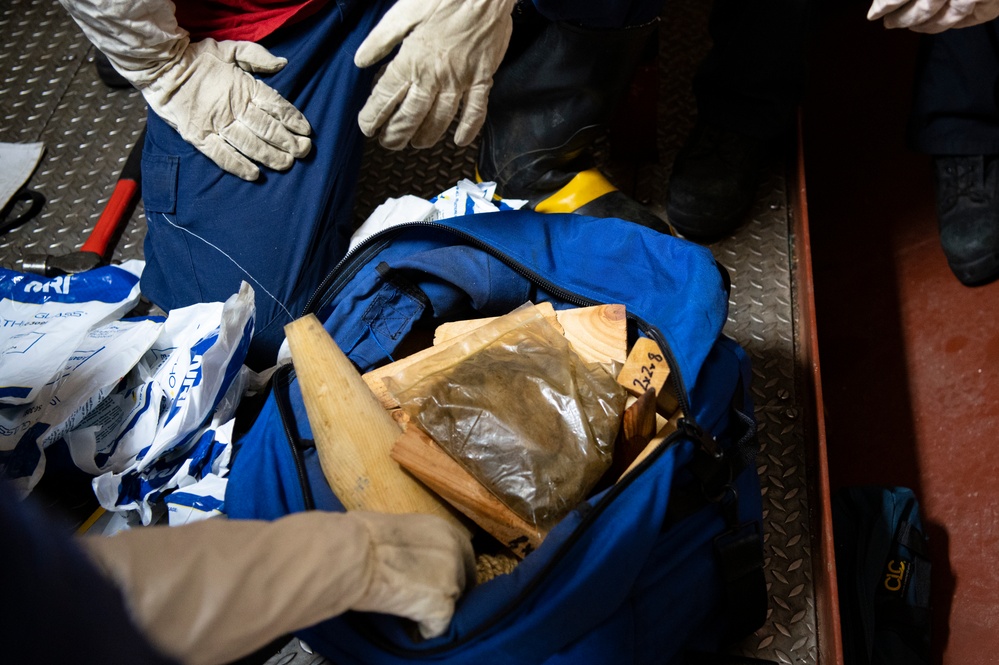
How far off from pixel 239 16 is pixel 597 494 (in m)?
0.89

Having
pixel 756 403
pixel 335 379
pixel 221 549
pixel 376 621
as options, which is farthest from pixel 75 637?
pixel 756 403

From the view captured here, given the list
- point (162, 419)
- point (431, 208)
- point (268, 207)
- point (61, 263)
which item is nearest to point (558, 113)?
point (431, 208)

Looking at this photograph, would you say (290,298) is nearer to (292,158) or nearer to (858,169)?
(292,158)

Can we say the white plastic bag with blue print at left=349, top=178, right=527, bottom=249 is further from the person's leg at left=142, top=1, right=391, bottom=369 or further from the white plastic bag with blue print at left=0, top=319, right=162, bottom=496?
the white plastic bag with blue print at left=0, top=319, right=162, bottom=496

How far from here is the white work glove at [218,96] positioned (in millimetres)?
1045

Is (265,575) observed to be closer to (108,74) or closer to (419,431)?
(419,431)

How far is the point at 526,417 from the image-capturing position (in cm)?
→ 78

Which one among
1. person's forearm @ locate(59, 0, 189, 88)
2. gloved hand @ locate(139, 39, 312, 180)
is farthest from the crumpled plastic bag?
person's forearm @ locate(59, 0, 189, 88)

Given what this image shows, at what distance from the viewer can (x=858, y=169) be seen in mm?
1549

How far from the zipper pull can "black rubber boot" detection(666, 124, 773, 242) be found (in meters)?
0.58

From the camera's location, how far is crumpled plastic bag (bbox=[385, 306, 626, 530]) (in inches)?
29.5

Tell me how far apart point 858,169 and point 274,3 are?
114 centimetres

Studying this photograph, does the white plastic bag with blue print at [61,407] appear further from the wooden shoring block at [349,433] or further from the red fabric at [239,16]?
the red fabric at [239,16]

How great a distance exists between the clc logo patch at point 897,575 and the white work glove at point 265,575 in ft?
2.51
